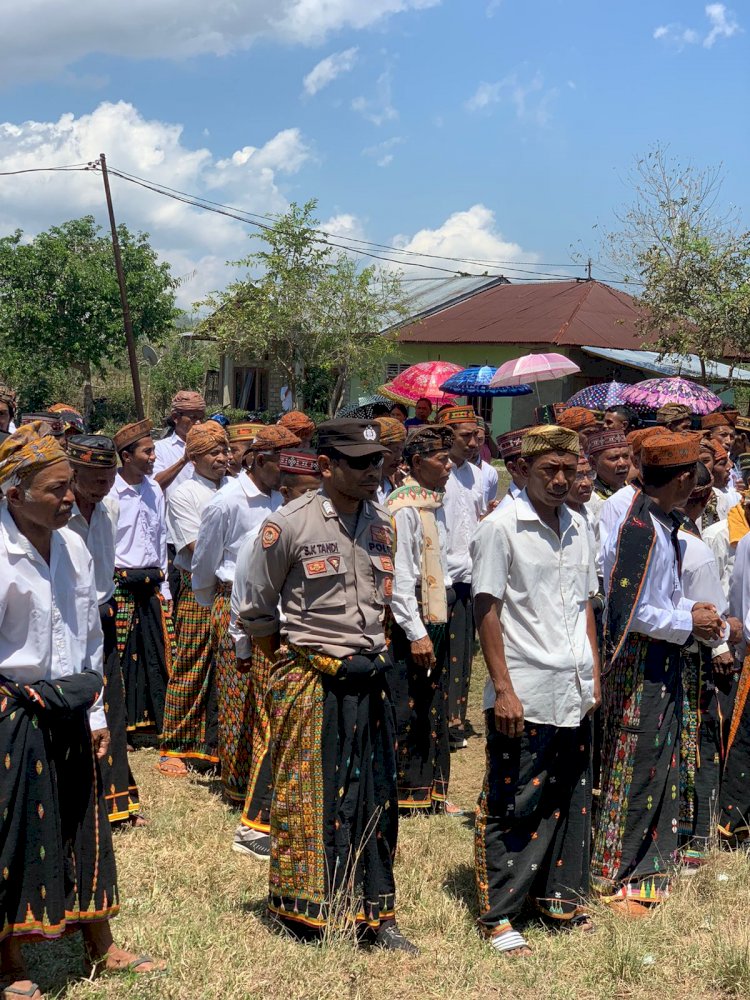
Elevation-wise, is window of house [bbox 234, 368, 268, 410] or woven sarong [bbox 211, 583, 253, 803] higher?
window of house [bbox 234, 368, 268, 410]

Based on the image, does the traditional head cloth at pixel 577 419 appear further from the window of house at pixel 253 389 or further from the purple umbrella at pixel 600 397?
the window of house at pixel 253 389

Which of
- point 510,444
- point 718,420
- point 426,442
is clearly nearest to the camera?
point 426,442

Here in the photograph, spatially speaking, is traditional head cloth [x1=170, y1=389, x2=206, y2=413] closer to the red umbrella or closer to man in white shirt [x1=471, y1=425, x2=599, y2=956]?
the red umbrella

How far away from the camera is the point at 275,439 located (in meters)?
6.00

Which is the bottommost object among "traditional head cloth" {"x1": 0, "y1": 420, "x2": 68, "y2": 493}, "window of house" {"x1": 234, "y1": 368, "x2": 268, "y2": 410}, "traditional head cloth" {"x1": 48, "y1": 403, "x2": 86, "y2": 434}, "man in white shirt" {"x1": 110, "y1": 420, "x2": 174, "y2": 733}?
"man in white shirt" {"x1": 110, "y1": 420, "x2": 174, "y2": 733}

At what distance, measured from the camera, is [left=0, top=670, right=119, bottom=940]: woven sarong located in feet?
11.8

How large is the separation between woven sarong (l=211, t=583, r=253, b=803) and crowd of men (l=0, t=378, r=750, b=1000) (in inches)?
0.6

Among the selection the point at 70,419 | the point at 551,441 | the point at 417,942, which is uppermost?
the point at 70,419

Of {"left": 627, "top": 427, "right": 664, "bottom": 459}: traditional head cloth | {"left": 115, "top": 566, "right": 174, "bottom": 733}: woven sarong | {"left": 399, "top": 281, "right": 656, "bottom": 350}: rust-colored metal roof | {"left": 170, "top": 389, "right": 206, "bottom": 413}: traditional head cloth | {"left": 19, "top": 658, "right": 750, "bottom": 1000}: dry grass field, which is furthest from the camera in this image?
{"left": 399, "top": 281, "right": 656, "bottom": 350}: rust-colored metal roof

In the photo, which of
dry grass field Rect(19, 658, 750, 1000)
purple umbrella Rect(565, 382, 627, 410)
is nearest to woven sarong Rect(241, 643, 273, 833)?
dry grass field Rect(19, 658, 750, 1000)

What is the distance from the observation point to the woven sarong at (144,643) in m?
6.98

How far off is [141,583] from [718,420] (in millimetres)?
4536

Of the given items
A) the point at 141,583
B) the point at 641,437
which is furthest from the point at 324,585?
the point at 141,583

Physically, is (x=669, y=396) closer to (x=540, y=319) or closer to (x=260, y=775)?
(x=260, y=775)
